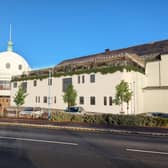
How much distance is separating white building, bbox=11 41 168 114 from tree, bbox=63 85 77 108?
0.94 metres

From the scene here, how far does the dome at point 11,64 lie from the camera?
63.7 metres

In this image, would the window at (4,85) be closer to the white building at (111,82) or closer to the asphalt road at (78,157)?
the white building at (111,82)

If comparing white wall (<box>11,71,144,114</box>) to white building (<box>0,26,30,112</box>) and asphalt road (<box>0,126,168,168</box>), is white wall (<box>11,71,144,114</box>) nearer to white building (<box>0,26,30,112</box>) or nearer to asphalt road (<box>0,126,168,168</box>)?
white building (<box>0,26,30,112</box>)

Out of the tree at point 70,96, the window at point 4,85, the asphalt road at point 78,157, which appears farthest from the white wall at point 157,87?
the window at point 4,85

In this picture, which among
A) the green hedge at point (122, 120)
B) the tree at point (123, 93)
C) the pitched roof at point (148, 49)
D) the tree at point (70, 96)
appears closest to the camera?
the green hedge at point (122, 120)

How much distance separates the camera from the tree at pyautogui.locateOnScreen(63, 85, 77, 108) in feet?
134

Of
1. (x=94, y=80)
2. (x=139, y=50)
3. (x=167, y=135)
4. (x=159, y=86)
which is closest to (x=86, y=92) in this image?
(x=94, y=80)

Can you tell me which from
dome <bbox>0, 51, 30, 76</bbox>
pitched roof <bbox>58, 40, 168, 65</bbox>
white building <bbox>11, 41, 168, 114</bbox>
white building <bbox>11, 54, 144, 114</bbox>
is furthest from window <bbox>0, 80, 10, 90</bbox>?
pitched roof <bbox>58, 40, 168, 65</bbox>

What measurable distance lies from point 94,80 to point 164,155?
104 feet

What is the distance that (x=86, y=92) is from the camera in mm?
40344

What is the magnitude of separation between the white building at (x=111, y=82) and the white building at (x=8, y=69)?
12852 mm

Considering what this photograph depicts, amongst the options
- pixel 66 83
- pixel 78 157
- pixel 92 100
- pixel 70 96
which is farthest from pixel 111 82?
pixel 78 157

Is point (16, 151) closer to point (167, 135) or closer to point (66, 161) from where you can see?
point (66, 161)

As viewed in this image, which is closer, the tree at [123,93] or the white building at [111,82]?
the tree at [123,93]
